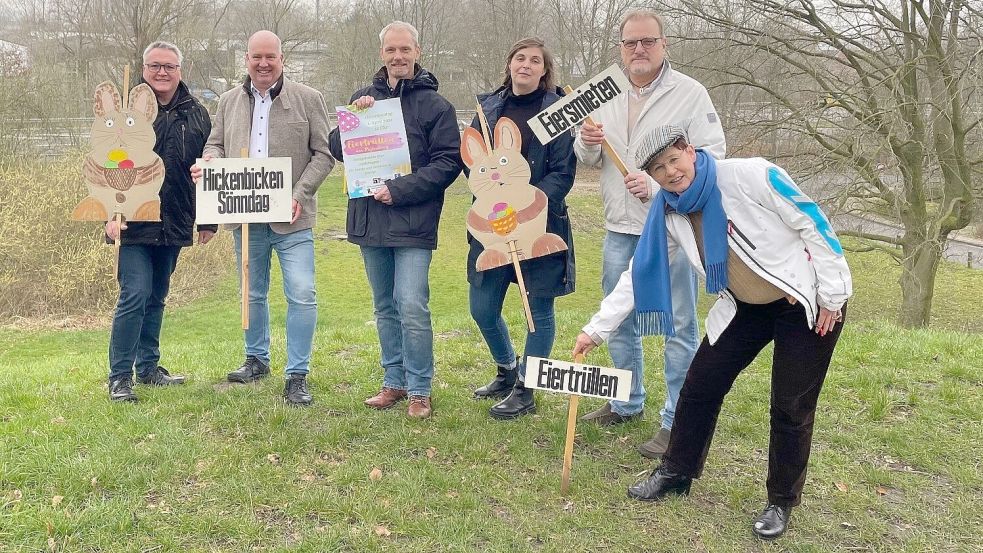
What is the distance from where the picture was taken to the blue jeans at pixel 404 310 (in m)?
4.63

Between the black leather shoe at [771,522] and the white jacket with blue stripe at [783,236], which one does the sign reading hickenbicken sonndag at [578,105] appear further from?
the black leather shoe at [771,522]

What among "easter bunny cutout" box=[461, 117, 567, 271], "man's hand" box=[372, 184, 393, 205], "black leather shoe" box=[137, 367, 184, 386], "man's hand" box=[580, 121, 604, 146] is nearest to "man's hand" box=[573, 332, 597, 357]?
"easter bunny cutout" box=[461, 117, 567, 271]

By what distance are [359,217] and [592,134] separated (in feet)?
4.91

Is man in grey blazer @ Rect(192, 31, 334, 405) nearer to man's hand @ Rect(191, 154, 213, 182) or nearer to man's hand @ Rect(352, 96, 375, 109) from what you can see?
man's hand @ Rect(191, 154, 213, 182)

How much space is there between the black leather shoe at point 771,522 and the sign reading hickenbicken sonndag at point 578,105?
2.20 metres

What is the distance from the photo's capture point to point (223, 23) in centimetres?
2995

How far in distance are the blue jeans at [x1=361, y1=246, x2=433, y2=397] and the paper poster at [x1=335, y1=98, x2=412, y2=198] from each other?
419 millimetres

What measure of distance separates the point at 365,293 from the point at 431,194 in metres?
12.4

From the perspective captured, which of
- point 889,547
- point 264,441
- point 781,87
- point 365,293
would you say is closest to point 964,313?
point 781,87

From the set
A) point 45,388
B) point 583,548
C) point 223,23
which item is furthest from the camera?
point 223,23

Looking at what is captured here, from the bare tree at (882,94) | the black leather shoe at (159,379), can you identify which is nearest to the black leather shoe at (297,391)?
the black leather shoe at (159,379)

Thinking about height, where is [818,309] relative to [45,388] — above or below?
above

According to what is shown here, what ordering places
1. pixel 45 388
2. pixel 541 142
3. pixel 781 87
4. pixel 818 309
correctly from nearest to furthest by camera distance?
pixel 818 309
pixel 541 142
pixel 45 388
pixel 781 87

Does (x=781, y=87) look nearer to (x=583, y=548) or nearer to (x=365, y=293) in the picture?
(x=365, y=293)
